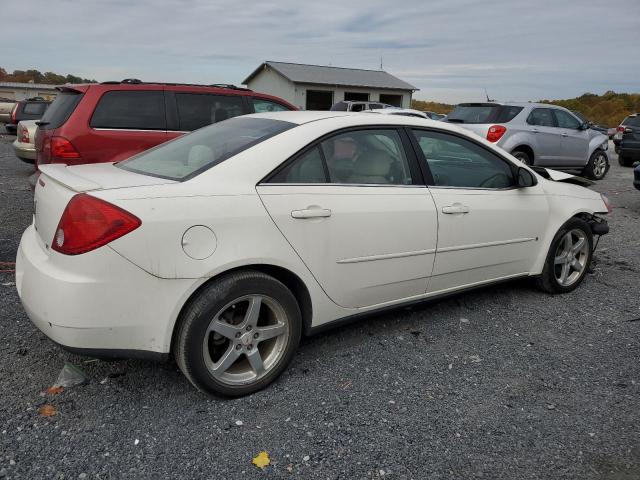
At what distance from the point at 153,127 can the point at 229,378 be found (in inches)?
171

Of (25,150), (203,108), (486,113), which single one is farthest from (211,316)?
(486,113)

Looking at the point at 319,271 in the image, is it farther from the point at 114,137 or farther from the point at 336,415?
the point at 114,137

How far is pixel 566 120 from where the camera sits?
38.4 ft

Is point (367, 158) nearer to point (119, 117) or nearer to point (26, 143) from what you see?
point (119, 117)

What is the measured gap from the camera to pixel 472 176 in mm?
3861

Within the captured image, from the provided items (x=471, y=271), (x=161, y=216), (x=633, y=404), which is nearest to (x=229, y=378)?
(x=161, y=216)

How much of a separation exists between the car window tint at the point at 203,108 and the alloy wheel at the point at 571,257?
4437mm

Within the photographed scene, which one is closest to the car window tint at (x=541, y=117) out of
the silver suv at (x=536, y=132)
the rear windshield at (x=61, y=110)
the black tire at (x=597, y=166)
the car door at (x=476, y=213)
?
the silver suv at (x=536, y=132)

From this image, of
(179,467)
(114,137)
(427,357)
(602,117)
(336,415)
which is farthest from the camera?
(602,117)

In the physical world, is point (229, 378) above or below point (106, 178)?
below

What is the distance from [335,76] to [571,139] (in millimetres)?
23519

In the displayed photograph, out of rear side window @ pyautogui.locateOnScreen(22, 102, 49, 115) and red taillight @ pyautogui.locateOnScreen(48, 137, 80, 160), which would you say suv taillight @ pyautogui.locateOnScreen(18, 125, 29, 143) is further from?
rear side window @ pyautogui.locateOnScreen(22, 102, 49, 115)

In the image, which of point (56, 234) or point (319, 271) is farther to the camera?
point (319, 271)

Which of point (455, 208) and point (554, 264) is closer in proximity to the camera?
point (455, 208)
